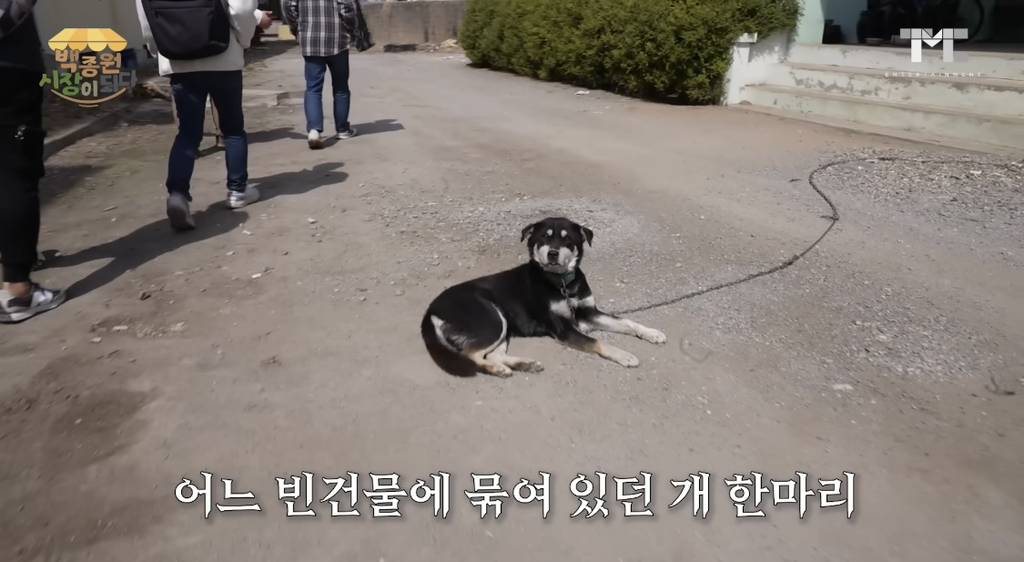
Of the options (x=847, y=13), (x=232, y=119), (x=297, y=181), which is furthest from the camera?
(x=847, y=13)

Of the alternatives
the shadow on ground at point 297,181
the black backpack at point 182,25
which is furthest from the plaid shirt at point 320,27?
the black backpack at point 182,25

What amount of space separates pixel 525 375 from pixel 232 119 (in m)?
3.55

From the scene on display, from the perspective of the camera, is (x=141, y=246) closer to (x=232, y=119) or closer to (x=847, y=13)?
(x=232, y=119)

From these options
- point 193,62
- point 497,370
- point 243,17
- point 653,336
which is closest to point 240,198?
point 193,62

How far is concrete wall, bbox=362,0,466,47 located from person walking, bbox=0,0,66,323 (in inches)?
919

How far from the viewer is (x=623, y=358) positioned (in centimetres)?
354

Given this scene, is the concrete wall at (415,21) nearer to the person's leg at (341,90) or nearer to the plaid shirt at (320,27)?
the person's leg at (341,90)

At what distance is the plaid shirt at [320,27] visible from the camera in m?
7.83

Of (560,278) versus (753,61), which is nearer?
(560,278)

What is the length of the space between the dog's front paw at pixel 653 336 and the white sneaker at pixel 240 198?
3.81 metres

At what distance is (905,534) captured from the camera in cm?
244

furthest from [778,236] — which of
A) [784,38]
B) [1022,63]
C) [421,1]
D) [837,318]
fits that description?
[421,1]

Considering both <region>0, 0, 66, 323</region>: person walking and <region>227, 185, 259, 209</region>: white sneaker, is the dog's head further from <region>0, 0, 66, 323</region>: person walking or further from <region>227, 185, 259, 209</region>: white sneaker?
<region>227, 185, 259, 209</region>: white sneaker

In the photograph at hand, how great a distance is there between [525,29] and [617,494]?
538 inches
